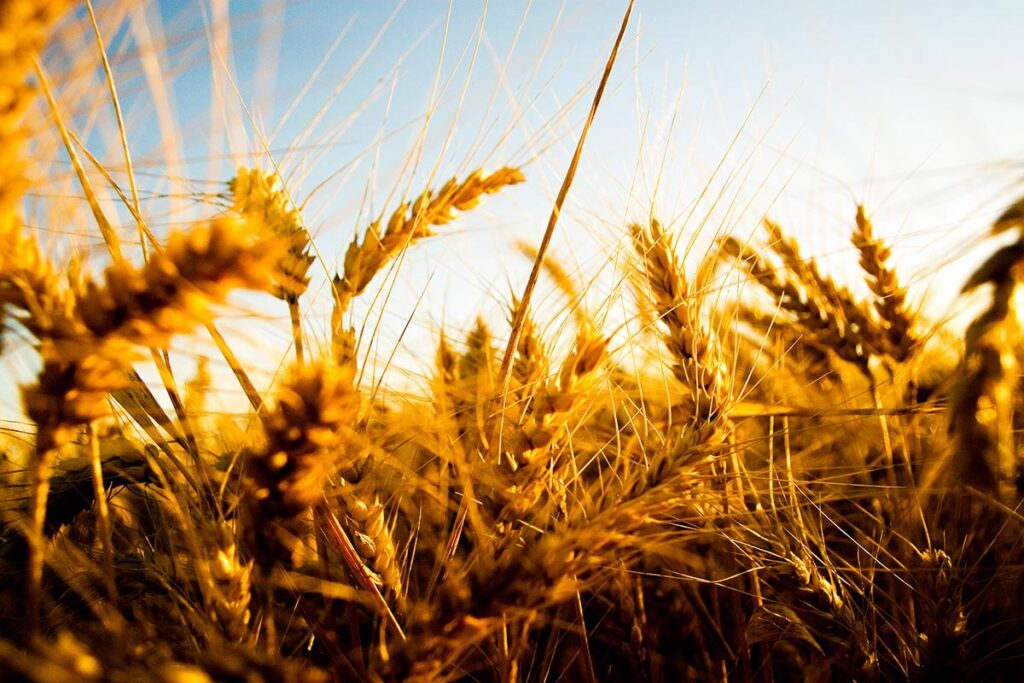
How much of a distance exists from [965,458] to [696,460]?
0.30m

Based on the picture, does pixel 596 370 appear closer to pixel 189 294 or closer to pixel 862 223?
pixel 189 294

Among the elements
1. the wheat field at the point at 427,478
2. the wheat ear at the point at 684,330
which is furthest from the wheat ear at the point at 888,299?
the wheat ear at the point at 684,330

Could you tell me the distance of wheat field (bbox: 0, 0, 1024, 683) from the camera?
0.50 meters

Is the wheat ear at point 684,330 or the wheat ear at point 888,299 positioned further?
the wheat ear at point 888,299

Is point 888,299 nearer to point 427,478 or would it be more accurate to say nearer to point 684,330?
point 684,330

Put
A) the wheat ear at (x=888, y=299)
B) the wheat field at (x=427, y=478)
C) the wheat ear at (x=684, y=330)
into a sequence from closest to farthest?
the wheat field at (x=427, y=478), the wheat ear at (x=684, y=330), the wheat ear at (x=888, y=299)

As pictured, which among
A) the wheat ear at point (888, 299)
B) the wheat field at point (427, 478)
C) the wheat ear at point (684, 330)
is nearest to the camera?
the wheat field at point (427, 478)

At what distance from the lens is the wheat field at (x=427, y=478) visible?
0.50m

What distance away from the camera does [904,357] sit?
4.07 ft

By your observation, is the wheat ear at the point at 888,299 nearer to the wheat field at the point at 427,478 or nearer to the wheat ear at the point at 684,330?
the wheat field at the point at 427,478

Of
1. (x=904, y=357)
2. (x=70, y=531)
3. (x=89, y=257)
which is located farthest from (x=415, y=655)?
(x=904, y=357)

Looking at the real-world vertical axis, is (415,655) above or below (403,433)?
below

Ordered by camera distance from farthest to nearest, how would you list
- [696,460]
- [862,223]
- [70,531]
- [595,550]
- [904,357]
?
[862,223] → [904,357] → [70,531] → [696,460] → [595,550]

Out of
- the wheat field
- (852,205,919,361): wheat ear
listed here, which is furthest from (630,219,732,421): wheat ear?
(852,205,919,361): wheat ear
